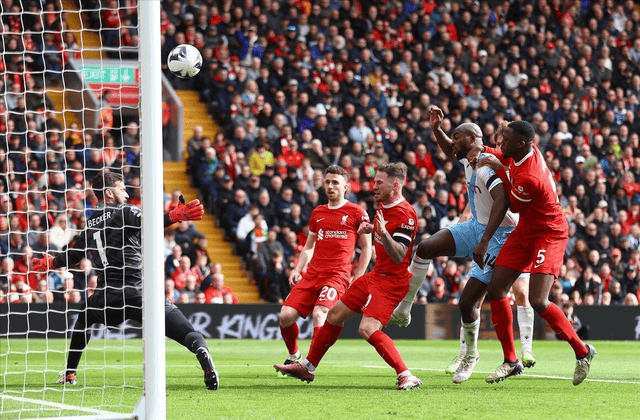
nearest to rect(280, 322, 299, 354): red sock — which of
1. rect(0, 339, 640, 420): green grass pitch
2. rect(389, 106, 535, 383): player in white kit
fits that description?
rect(0, 339, 640, 420): green grass pitch

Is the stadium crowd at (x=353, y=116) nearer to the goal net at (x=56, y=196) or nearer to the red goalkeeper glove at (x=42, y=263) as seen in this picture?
the goal net at (x=56, y=196)

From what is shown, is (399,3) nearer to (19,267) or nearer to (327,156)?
(327,156)

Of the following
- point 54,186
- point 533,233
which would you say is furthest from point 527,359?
point 54,186

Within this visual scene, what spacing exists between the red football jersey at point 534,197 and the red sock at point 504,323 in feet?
2.57

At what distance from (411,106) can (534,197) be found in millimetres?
12255

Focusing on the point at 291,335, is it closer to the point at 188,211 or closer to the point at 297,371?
the point at 297,371

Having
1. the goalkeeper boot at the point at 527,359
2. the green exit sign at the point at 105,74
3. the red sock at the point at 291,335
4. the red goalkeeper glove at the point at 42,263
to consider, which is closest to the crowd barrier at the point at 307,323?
the red goalkeeper glove at the point at 42,263

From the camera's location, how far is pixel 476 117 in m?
20.2

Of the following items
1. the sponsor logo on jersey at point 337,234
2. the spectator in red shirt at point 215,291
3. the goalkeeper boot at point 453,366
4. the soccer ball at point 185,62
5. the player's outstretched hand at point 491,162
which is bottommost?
the spectator in red shirt at point 215,291

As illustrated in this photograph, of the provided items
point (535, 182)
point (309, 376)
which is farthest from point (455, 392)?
point (535, 182)

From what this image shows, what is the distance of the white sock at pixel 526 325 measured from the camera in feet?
30.3

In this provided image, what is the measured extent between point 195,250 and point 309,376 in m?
8.60

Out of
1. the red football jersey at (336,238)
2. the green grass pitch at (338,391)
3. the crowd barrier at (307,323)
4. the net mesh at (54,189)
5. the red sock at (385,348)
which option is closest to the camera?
the green grass pitch at (338,391)

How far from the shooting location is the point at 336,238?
9.39 m
